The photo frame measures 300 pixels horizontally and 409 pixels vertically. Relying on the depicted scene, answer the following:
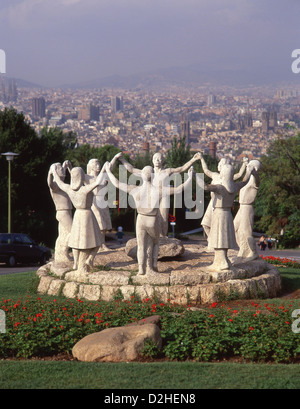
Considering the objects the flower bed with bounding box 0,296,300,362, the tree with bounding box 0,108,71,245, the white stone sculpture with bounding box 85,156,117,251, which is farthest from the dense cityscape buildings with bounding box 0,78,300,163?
the flower bed with bounding box 0,296,300,362

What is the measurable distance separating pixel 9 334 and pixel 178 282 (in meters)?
4.59

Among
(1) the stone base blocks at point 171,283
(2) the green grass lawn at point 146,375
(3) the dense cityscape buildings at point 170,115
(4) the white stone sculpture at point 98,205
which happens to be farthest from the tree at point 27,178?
(3) the dense cityscape buildings at point 170,115

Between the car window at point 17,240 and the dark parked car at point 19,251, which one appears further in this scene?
the car window at point 17,240

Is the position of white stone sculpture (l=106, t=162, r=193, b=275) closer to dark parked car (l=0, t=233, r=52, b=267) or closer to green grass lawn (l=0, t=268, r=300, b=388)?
green grass lawn (l=0, t=268, r=300, b=388)

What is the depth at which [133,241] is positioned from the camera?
16375mm

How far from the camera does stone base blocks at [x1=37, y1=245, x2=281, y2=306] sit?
43.5ft

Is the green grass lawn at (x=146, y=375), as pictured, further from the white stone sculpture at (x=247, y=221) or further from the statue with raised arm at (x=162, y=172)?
the statue with raised arm at (x=162, y=172)

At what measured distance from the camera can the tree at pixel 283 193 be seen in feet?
144

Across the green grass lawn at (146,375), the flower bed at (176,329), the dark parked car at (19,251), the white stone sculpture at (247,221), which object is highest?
the white stone sculpture at (247,221)

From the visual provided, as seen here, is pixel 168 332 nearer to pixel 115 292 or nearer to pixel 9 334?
pixel 9 334

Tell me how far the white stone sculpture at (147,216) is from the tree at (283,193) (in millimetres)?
30920

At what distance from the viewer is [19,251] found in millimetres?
26047
